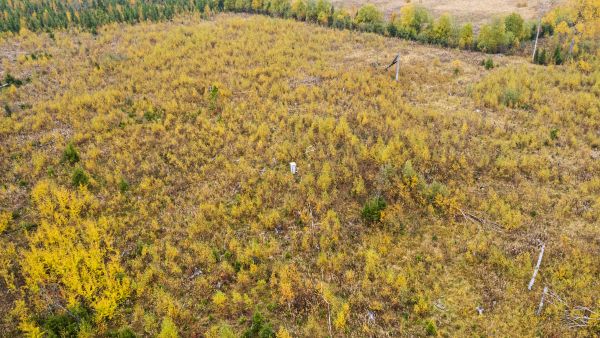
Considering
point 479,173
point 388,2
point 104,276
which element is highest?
point 388,2

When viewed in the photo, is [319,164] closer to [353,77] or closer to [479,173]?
[479,173]

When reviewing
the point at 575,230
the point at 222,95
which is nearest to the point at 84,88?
the point at 222,95

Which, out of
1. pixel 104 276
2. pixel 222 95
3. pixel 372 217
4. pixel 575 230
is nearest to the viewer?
pixel 104 276

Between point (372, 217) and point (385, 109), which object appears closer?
point (372, 217)

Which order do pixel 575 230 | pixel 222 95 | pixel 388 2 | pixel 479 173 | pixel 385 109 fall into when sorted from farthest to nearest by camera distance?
pixel 388 2, pixel 222 95, pixel 385 109, pixel 479 173, pixel 575 230

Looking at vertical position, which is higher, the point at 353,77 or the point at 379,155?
the point at 353,77

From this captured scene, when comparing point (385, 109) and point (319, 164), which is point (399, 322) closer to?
point (319, 164)

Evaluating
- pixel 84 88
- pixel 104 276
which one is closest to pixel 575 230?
pixel 104 276

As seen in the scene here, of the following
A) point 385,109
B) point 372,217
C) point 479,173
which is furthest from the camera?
point 385,109

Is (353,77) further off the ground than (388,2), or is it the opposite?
(388,2)
